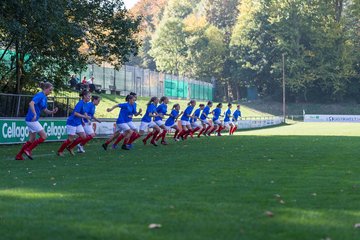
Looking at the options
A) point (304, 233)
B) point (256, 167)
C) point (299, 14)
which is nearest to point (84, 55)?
point (256, 167)

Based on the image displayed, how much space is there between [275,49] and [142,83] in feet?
121

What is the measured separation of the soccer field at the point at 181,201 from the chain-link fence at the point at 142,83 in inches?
1249

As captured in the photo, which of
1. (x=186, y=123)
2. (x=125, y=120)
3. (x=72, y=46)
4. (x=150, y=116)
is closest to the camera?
(x=125, y=120)

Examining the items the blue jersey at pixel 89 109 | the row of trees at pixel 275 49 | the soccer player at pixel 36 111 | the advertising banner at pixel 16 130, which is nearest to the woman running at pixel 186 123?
the advertising banner at pixel 16 130

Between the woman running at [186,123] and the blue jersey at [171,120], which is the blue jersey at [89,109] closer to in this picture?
the blue jersey at [171,120]

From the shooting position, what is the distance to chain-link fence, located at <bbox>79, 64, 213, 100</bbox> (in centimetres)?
4769

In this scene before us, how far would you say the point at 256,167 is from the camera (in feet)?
43.8

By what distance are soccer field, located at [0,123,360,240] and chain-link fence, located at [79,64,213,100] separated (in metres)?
31.7

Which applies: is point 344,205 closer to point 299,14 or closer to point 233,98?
point 299,14

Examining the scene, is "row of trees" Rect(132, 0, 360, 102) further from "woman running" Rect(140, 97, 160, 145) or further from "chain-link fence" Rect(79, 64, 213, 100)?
"woman running" Rect(140, 97, 160, 145)

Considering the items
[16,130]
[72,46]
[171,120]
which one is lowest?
[16,130]

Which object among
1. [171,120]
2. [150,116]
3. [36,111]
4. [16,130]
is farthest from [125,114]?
[171,120]

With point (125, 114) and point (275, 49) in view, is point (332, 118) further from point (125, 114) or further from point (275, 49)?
point (125, 114)

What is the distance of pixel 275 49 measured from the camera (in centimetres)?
8888
